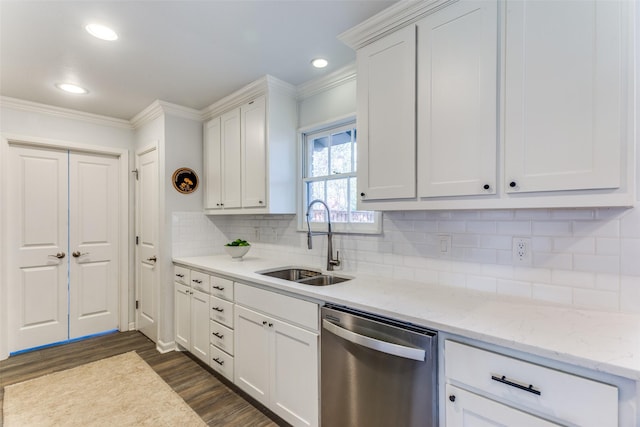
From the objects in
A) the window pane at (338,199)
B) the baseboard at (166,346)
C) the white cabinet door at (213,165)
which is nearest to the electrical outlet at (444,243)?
the window pane at (338,199)

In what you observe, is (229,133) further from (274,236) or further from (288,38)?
(288,38)

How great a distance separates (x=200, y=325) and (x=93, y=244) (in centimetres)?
182

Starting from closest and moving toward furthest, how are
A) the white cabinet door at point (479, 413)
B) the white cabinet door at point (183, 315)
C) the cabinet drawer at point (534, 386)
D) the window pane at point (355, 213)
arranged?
the cabinet drawer at point (534, 386) → the white cabinet door at point (479, 413) → the window pane at point (355, 213) → the white cabinet door at point (183, 315)

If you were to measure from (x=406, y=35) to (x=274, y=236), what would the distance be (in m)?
2.06

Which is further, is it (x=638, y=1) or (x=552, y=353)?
(x=638, y=1)

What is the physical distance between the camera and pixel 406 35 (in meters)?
1.64

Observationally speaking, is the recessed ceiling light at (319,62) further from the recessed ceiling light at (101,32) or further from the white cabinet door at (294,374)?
the white cabinet door at (294,374)

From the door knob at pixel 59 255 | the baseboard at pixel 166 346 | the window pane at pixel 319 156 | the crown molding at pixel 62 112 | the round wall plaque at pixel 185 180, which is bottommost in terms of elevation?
the baseboard at pixel 166 346

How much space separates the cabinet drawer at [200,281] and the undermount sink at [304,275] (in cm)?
55

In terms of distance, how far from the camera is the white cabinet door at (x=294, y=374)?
1727 millimetres

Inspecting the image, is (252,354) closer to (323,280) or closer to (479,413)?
(323,280)

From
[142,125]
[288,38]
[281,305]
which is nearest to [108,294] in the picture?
[142,125]

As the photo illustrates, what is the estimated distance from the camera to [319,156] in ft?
8.91

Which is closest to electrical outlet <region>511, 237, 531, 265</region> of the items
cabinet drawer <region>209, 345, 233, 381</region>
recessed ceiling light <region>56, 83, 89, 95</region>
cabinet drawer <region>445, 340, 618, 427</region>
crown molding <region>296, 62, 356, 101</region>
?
cabinet drawer <region>445, 340, 618, 427</region>
